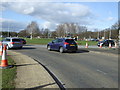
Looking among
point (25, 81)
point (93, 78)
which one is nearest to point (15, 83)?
point (25, 81)

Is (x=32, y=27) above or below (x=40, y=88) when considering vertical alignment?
above

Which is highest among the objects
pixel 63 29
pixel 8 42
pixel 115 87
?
pixel 63 29

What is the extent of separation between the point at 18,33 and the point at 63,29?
40.1m

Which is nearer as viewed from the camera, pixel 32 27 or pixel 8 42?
pixel 8 42

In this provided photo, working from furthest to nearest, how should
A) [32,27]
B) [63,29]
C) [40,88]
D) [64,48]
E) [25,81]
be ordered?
[63,29] < [32,27] < [64,48] < [25,81] < [40,88]

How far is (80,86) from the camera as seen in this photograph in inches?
223

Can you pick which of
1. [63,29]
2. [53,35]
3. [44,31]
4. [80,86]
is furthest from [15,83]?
[44,31]

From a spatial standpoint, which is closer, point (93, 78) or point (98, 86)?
point (98, 86)

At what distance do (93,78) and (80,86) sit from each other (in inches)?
51.9

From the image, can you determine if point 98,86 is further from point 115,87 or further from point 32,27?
point 32,27

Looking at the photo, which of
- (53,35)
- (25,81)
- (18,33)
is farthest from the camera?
(18,33)

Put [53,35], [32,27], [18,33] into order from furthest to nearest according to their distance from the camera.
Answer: [18,33] < [53,35] < [32,27]

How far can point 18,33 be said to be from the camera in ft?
425

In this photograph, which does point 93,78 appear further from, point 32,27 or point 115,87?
point 32,27
